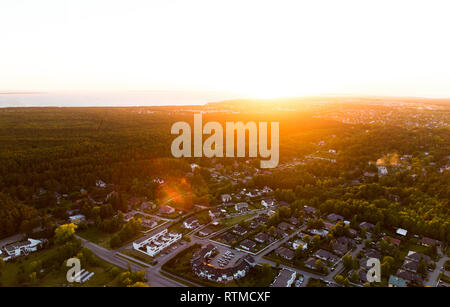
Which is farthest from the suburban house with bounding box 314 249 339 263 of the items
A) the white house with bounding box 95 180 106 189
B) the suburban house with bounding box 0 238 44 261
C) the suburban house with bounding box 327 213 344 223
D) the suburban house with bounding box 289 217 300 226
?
the white house with bounding box 95 180 106 189

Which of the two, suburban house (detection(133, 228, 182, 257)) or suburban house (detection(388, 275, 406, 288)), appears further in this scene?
suburban house (detection(133, 228, 182, 257))

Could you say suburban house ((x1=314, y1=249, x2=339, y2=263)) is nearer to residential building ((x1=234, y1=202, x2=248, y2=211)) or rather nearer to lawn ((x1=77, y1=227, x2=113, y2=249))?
residential building ((x1=234, y1=202, x2=248, y2=211))

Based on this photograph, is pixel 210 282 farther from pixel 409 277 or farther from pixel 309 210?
pixel 309 210

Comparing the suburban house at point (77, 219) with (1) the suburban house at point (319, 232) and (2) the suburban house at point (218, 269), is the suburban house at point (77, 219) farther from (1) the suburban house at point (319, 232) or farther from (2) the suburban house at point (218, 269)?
(1) the suburban house at point (319, 232)
